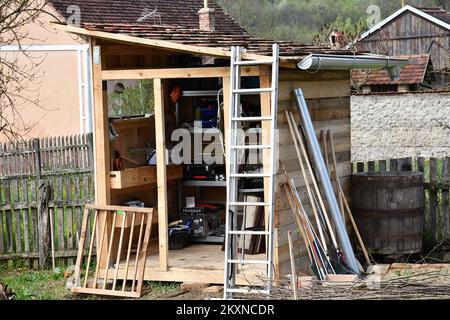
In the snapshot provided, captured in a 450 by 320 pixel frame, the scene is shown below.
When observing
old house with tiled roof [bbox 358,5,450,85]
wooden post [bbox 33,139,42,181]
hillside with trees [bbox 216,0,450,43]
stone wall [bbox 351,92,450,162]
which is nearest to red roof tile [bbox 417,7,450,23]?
old house with tiled roof [bbox 358,5,450,85]

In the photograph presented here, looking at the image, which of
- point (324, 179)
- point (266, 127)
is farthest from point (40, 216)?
point (324, 179)

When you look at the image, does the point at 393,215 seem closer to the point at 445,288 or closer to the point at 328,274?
the point at 328,274

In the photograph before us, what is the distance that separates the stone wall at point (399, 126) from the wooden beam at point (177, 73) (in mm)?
17782

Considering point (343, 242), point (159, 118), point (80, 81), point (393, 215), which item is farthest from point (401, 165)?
point (80, 81)

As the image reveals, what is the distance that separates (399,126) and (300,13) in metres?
36.8

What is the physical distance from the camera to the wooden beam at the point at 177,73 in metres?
10.0

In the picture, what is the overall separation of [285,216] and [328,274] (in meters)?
0.84

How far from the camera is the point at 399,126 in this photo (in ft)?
92.3

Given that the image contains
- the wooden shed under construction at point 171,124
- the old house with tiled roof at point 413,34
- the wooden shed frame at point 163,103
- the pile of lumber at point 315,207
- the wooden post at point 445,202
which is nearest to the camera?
the wooden shed frame at point 163,103

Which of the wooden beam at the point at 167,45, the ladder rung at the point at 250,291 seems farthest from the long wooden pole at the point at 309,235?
the wooden beam at the point at 167,45

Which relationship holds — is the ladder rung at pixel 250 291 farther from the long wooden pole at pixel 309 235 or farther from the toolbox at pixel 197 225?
the toolbox at pixel 197 225

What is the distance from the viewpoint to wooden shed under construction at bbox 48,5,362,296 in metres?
10.2

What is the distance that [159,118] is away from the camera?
10547 mm

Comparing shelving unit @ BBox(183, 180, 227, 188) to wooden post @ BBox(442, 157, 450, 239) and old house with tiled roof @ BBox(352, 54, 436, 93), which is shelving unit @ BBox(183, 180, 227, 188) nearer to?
wooden post @ BBox(442, 157, 450, 239)
